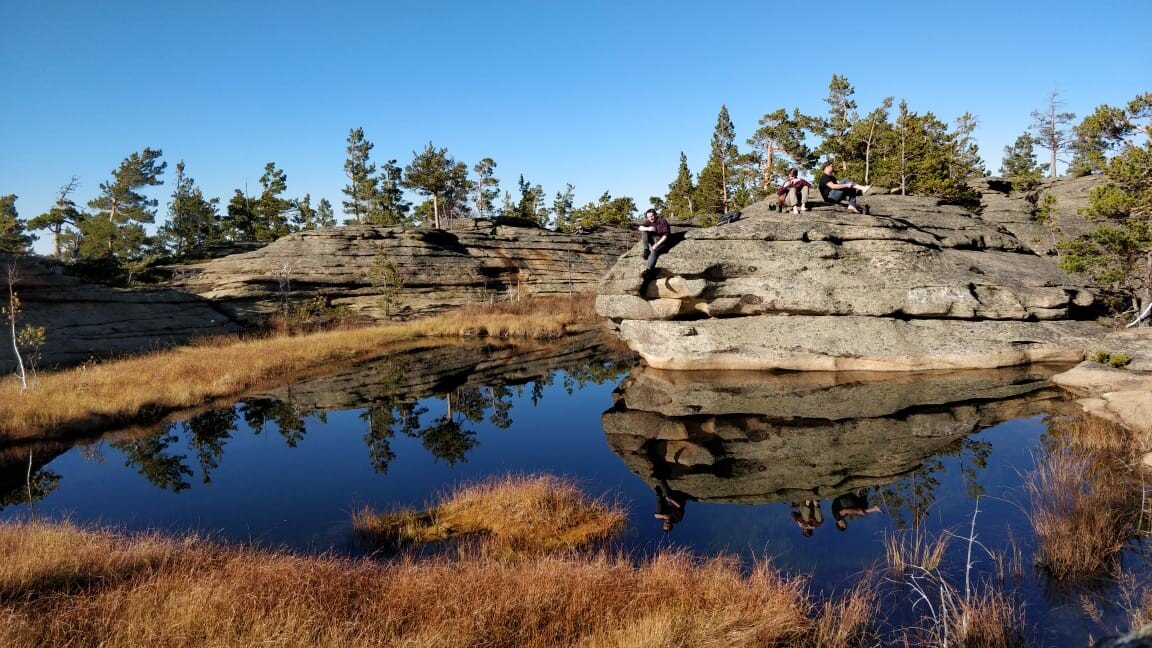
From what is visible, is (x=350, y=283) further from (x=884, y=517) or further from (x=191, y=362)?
(x=884, y=517)

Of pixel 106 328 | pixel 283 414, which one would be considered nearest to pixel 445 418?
pixel 283 414

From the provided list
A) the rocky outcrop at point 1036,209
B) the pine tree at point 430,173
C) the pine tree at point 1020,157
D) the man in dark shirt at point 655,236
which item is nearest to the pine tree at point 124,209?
the pine tree at point 430,173

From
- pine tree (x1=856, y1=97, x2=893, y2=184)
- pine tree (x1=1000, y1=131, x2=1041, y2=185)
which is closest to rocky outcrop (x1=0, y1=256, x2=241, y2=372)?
pine tree (x1=856, y1=97, x2=893, y2=184)

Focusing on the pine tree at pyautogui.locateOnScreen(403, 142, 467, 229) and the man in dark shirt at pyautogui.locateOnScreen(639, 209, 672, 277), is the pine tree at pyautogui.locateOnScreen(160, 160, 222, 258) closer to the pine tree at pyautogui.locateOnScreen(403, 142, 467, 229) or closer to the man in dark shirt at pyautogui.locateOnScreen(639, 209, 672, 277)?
the pine tree at pyautogui.locateOnScreen(403, 142, 467, 229)

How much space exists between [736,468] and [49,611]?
12.2m

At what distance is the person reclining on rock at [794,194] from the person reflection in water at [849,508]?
20.8 m

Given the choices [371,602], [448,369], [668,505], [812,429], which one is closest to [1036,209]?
[812,429]

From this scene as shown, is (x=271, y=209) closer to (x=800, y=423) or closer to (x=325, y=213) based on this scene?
(x=325, y=213)

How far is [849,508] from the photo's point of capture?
10297 mm

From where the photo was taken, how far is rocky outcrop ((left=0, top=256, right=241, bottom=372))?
28.9m

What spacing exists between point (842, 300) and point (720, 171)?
187 feet

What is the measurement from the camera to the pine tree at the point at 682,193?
90.4 meters

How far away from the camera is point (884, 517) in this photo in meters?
10.1

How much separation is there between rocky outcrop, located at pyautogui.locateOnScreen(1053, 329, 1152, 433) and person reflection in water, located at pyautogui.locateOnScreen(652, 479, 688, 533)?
37.1ft
